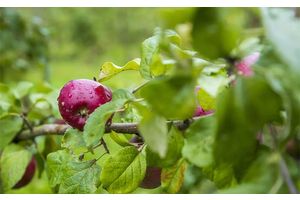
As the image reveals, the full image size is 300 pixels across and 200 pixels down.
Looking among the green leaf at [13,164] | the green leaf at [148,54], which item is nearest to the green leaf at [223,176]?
the green leaf at [148,54]

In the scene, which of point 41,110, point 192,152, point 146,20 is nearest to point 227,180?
point 192,152

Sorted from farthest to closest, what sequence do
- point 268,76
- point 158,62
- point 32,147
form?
1. point 32,147
2. point 158,62
3. point 268,76

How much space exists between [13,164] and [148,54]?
0.37 meters

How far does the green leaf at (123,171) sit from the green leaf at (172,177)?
0.04m

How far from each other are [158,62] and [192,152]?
0.09 m

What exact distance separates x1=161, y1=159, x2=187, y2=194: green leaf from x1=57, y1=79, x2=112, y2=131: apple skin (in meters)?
0.09

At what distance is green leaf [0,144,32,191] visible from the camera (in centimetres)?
84

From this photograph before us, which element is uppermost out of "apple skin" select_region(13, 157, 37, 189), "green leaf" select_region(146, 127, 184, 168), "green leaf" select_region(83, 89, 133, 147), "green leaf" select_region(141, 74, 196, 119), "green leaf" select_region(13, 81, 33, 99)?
"green leaf" select_region(141, 74, 196, 119)

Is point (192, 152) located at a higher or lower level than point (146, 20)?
higher

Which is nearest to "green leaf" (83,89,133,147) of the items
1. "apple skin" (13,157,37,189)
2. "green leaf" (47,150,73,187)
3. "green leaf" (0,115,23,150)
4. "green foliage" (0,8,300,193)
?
"green foliage" (0,8,300,193)

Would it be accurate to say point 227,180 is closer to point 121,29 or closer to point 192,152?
point 192,152

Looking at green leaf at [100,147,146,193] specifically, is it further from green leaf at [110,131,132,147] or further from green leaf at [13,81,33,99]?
green leaf at [13,81,33,99]

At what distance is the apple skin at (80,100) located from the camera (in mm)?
567

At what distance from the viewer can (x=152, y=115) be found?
1.31 feet
